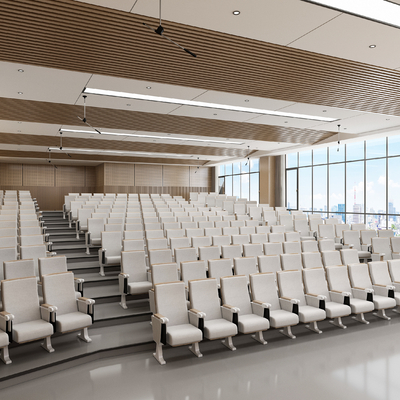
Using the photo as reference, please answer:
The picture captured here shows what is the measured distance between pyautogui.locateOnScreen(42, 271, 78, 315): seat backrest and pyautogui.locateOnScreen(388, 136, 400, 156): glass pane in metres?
9.35

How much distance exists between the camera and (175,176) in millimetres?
17859

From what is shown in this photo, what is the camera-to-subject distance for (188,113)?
25.3ft

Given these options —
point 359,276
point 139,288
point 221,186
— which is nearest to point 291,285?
point 359,276

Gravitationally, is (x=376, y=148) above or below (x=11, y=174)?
above

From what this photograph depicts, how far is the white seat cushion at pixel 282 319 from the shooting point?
4116 mm

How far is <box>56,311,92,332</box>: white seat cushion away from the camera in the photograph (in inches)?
144

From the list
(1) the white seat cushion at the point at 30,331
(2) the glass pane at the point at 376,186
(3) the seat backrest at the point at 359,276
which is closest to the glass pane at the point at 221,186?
(2) the glass pane at the point at 376,186

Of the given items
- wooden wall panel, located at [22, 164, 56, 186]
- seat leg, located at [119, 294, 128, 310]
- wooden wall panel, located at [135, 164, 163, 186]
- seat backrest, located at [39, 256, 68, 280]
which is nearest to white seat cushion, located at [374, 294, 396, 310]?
seat leg, located at [119, 294, 128, 310]

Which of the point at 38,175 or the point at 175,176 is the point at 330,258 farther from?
the point at 38,175

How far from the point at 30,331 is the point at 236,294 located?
89.8 inches

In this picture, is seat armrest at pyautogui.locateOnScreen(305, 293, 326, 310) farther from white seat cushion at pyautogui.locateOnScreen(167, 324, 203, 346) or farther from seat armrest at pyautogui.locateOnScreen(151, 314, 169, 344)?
seat armrest at pyautogui.locateOnScreen(151, 314, 169, 344)

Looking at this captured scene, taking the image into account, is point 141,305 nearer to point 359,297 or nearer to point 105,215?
point 359,297

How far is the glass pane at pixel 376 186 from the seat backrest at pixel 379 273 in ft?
17.4

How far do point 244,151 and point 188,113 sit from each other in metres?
6.20
